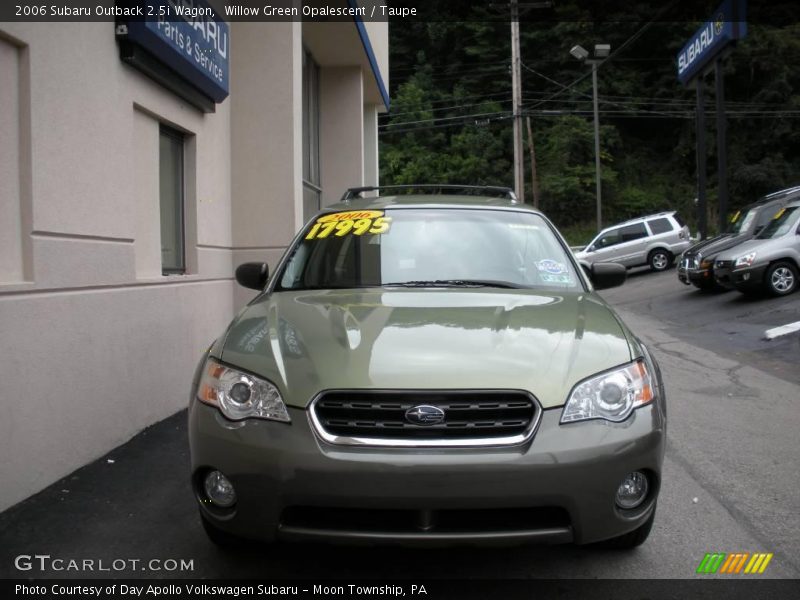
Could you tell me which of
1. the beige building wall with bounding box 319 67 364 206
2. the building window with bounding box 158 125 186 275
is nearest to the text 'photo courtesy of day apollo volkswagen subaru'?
the building window with bounding box 158 125 186 275

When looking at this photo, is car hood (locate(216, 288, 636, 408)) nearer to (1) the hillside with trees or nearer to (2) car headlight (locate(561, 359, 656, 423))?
(2) car headlight (locate(561, 359, 656, 423))

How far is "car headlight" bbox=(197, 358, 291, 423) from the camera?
2715mm

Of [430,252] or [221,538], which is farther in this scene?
[430,252]

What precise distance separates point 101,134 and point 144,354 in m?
1.64

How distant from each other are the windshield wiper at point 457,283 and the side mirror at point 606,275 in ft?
2.48

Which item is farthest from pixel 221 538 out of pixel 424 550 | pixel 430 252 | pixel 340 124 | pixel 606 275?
pixel 340 124

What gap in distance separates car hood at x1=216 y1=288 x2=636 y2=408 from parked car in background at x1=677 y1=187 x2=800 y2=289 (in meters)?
12.9

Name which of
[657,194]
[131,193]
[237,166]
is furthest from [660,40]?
[131,193]

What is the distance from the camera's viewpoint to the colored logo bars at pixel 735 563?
3162 millimetres

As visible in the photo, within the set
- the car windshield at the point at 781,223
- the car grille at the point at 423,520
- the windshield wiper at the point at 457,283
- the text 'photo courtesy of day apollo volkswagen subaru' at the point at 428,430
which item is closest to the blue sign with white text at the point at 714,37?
the car windshield at the point at 781,223

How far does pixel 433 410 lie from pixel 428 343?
13.9 inches

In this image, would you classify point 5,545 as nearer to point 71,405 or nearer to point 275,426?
point 71,405

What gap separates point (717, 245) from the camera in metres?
15.7

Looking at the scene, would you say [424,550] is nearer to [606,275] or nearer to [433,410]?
[433,410]
